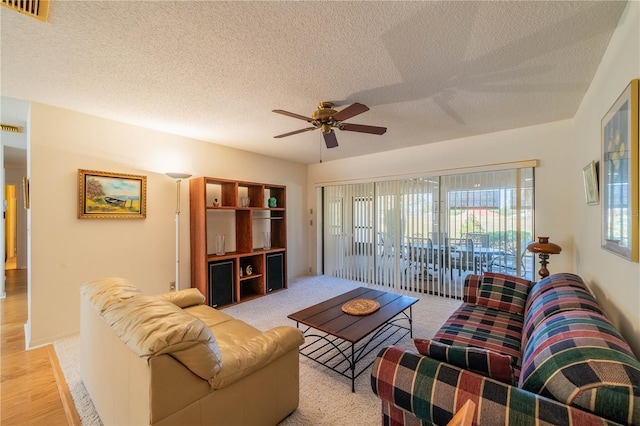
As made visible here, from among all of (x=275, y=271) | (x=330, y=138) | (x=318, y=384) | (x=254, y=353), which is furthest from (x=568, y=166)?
(x=275, y=271)

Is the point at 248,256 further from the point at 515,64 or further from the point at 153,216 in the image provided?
the point at 515,64

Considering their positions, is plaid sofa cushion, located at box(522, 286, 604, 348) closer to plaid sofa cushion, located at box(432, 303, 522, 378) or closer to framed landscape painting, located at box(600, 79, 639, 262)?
plaid sofa cushion, located at box(432, 303, 522, 378)

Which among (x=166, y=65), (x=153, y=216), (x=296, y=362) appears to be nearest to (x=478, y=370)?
(x=296, y=362)

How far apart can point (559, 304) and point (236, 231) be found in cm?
414

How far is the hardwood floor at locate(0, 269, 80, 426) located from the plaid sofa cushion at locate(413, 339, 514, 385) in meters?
2.31

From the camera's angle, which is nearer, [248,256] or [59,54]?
[59,54]

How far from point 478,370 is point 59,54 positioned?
10.4ft

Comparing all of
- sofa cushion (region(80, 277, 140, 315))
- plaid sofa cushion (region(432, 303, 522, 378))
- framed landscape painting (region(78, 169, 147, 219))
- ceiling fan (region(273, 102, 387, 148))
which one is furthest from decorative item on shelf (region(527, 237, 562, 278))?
framed landscape painting (region(78, 169, 147, 219))

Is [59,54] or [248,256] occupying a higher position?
[59,54]

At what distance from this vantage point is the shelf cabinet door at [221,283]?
146 inches

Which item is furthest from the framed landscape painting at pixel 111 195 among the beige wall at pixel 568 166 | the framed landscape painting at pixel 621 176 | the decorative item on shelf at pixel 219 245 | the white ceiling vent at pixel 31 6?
the framed landscape painting at pixel 621 176

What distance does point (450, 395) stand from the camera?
995 millimetres

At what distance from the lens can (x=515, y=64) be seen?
2.01 metres

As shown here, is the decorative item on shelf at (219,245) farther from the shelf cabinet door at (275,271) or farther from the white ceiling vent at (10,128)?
the white ceiling vent at (10,128)
